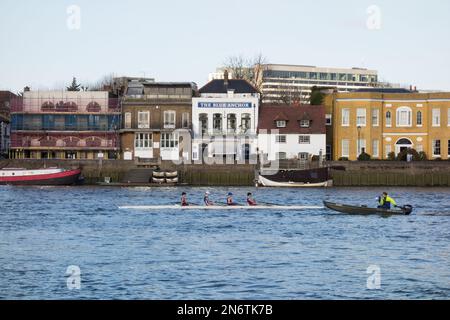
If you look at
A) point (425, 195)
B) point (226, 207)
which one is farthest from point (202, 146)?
point (226, 207)

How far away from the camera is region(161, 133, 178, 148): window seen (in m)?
99.2

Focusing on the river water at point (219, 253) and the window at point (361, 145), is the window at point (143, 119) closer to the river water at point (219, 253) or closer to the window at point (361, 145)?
the window at point (361, 145)

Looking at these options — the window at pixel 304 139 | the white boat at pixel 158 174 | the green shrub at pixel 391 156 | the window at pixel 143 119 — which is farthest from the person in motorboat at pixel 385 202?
the window at pixel 143 119

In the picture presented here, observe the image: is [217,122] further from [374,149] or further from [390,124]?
[390,124]

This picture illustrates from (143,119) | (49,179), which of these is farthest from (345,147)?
(49,179)

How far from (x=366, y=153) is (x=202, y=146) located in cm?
1747

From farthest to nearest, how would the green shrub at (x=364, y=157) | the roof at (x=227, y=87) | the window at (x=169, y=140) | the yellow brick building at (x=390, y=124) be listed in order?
the roof at (x=227, y=87) < the window at (x=169, y=140) < the yellow brick building at (x=390, y=124) < the green shrub at (x=364, y=157)

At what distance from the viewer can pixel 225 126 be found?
325 ft

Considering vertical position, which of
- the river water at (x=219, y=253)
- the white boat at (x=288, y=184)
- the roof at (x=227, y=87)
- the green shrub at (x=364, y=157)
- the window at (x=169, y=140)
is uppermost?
the roof at (x=227, y=87)

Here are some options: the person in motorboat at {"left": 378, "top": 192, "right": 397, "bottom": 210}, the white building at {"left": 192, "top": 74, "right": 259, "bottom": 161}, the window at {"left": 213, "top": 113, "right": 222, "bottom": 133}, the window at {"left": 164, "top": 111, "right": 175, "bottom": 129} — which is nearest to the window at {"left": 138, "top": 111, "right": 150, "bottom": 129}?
the window at {"left": 164, "top": 111, "right": 175, "bottom": 129}

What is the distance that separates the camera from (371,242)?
44656 millimetres

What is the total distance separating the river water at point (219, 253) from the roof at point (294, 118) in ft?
103

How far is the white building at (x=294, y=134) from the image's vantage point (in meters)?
97.6

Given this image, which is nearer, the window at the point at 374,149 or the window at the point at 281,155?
the window at the point at 281,155
